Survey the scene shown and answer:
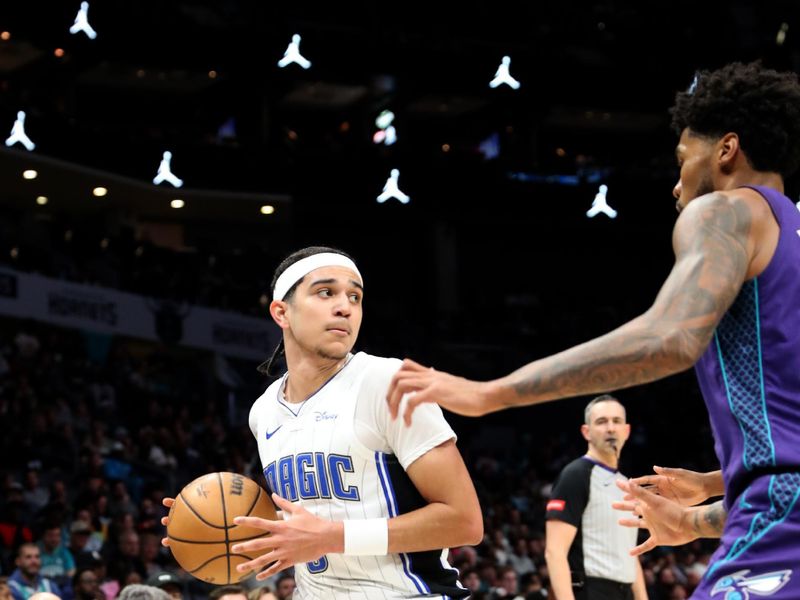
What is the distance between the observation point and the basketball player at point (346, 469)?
3.85 meters

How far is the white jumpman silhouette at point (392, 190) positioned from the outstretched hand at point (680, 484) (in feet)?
68.7

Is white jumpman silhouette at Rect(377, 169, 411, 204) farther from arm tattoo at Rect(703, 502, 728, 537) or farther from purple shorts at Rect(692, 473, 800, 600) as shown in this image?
purple shorts at Rect(692, 473, 800, 600)

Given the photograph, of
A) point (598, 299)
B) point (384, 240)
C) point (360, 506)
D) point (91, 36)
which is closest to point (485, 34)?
point (384, 240)

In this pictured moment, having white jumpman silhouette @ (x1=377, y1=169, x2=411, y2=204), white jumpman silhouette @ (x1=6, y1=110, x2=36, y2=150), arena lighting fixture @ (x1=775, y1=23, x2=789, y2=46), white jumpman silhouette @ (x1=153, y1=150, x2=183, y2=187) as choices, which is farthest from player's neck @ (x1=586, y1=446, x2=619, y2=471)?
arena lighting fixture @ (x1=775, y1=23, x2=789, y2=46)

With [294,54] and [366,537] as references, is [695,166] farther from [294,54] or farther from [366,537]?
[294,54]

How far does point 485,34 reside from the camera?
1112 inches

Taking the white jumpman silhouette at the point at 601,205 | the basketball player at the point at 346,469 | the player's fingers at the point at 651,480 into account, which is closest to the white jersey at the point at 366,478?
the basketball player at the point at 346,469

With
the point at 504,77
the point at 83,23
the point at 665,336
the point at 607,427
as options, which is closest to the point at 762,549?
the point at 665,336

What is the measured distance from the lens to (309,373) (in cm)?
442

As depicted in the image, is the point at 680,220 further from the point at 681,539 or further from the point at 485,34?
the point at 485,34

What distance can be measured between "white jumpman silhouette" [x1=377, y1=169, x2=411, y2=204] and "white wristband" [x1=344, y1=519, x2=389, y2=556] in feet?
68.2

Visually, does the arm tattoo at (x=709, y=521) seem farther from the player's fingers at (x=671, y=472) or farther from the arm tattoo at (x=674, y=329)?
the arm tattoo at (x=674, y=329)

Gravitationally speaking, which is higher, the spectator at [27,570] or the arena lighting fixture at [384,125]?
the arena lighting fixture at [384,125]

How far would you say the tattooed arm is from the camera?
8.68 feet
